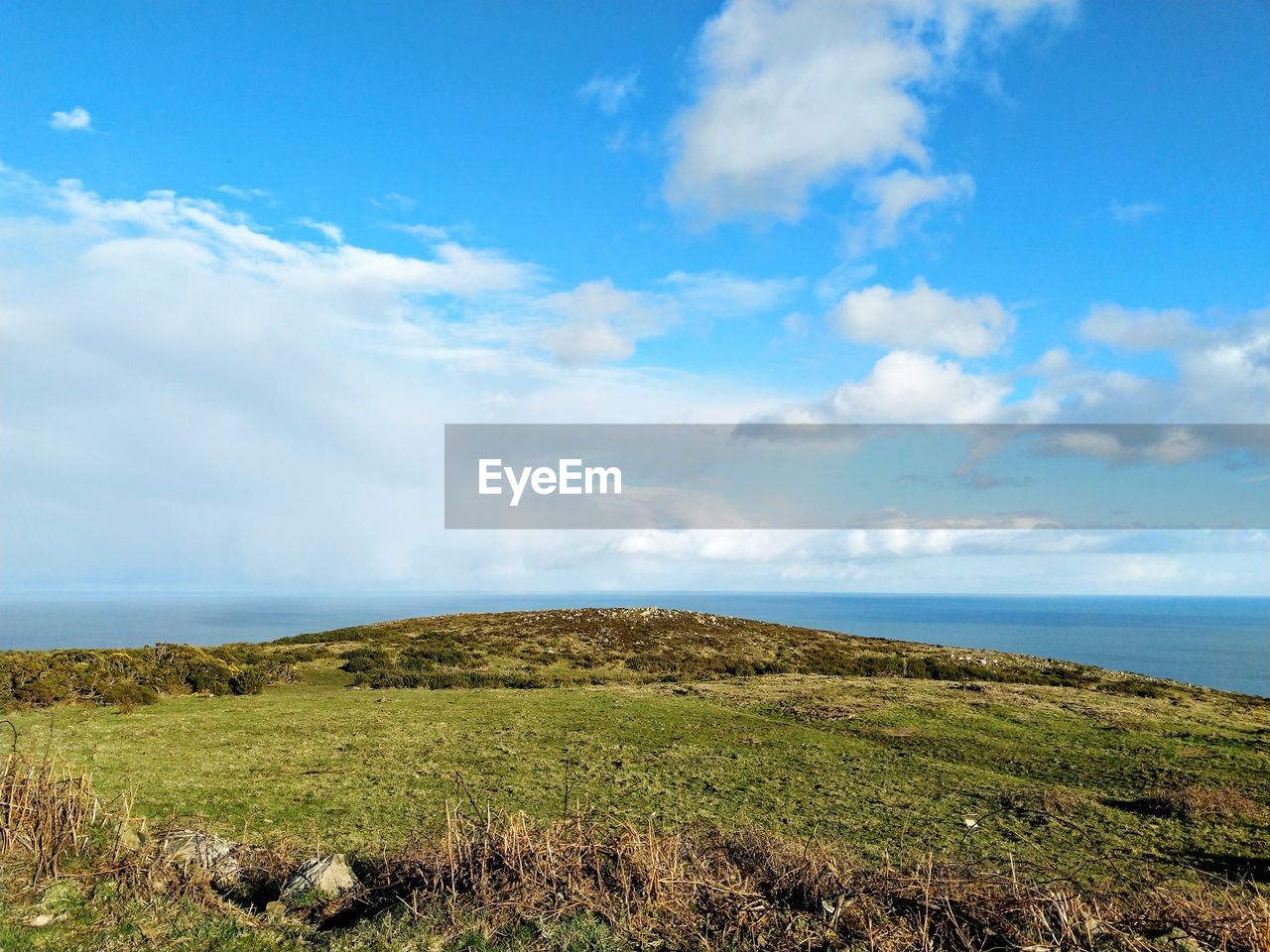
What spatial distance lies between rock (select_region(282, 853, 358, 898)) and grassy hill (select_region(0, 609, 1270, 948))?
23.9 inches

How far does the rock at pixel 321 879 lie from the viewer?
6168 mm

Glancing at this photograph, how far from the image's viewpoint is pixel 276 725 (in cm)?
1622

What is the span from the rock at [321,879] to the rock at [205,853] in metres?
0.66

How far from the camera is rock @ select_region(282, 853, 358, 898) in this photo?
6168 mm

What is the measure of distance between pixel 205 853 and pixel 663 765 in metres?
7.97

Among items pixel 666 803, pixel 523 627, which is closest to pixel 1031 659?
pixel 523 627

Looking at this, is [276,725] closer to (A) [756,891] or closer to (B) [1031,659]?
(A) [756,891]

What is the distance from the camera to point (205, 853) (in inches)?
267

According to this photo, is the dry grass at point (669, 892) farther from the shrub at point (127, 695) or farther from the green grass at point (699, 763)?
the shrub at point (127, 695)

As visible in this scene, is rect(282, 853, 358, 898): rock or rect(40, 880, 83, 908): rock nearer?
rect(40, 880, 83, 908): rock

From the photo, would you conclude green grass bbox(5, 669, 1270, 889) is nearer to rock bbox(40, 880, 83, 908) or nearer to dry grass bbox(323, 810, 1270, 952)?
rock bbox(40, 880, 83, 908)

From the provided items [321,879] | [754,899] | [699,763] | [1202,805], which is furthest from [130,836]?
[1202,805]

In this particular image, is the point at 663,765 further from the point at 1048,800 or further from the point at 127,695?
the point at 127,695

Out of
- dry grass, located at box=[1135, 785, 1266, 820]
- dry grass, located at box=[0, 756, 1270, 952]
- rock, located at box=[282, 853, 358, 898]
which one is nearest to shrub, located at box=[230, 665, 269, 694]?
dry grass, located at box=[0, 756, 1270, 952]
